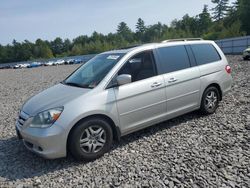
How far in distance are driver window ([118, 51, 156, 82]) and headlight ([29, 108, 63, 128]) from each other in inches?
51.0

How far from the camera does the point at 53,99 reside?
4.12 metres

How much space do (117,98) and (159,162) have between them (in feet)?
4.08

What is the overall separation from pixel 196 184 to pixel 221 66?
11.3ft

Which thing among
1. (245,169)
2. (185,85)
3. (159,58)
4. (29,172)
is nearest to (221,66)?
(185,85)

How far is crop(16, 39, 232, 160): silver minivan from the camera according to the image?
149 inches

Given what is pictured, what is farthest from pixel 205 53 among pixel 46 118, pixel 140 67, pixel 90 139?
pixel 46 118

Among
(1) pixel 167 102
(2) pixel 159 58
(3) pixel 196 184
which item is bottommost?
(3) pixel 196 184

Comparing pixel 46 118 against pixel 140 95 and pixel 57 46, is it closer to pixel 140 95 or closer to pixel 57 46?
pixel 140 95

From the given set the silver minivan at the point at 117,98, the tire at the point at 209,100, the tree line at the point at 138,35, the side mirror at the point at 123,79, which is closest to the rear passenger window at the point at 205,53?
the silver minivan at the point at 117,98

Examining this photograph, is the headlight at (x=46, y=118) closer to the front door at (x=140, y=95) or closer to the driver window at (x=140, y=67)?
the front door at (x=140, y=95)

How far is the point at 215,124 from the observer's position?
5.08 metres

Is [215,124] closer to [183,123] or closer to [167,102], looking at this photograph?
[183,123]

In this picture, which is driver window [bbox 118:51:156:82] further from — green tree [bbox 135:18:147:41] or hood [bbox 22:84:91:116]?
green tree [bbox 135:18:147:41]

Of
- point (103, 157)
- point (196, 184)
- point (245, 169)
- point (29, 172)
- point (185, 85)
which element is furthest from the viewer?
point (185, 85)
